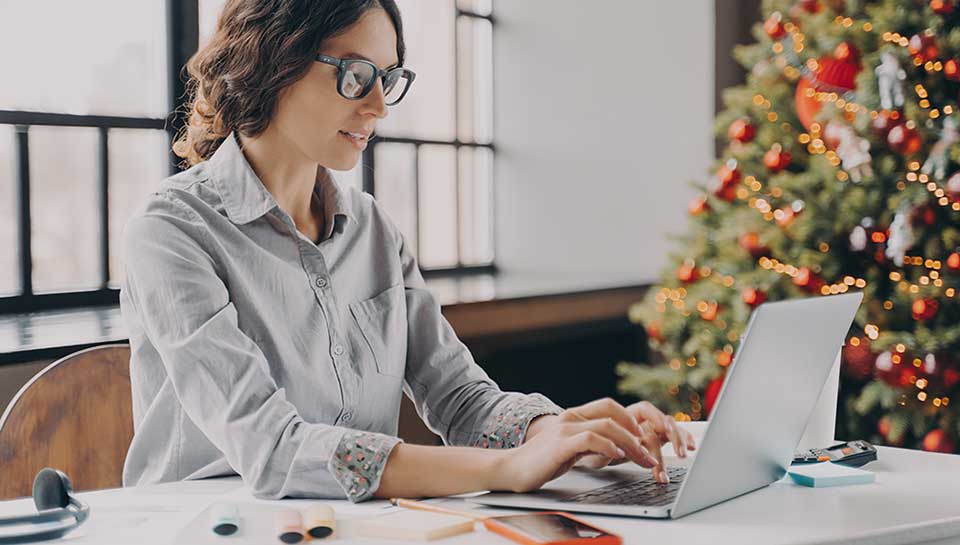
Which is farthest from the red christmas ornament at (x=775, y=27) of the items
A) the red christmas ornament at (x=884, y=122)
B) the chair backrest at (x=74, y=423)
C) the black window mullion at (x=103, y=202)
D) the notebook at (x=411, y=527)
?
the notebook at (x=411, y=527)

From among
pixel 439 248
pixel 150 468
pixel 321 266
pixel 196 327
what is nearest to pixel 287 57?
pixel 321 266

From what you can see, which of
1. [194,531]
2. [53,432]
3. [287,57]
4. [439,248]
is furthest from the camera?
[439,248]

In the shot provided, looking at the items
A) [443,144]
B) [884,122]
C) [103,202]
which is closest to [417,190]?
[443,144]

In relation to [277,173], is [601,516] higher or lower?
lower

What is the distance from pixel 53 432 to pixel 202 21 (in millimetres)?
1817

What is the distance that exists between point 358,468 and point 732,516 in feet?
1.29

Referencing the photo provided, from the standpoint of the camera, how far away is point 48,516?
3.68ft

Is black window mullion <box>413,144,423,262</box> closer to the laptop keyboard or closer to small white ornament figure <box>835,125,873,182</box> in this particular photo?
small white ornament figure <box>835,125,873,182</box>

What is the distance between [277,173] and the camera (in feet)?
5.15

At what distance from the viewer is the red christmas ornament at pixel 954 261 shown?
9.03ft

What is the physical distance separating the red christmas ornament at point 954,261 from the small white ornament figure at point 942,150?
191 millimetres

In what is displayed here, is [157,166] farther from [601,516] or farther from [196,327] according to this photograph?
[601,516]

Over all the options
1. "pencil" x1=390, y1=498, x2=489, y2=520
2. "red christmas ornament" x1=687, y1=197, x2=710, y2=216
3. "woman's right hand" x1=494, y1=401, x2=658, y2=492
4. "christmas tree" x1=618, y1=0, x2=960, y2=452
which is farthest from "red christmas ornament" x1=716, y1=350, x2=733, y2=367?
"pencil" x1=390, y1=498, x2=489, y2=520

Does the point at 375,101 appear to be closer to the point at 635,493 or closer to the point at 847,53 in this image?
the point at 635,493
